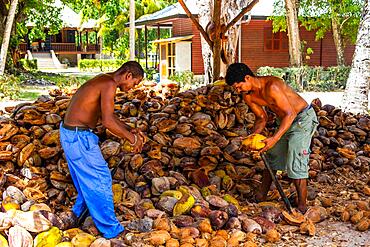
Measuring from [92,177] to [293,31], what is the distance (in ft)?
42.4

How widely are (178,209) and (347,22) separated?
15275 millimetres

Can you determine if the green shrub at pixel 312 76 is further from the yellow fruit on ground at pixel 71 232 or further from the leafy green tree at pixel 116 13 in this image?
the leafy green tree at pixel 116 13

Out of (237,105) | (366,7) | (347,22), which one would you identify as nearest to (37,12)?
(347,22)

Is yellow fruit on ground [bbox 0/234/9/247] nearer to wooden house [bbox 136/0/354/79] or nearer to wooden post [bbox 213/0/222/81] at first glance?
wooden post [bbox 213/0/222/81]

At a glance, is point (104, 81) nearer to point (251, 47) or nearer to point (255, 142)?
point (255, 142)

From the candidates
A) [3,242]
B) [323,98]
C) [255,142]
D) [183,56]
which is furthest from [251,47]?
[3,242]

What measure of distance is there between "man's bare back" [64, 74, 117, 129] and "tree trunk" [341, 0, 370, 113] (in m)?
6.11

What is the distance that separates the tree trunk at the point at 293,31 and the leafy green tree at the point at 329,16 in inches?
57.6

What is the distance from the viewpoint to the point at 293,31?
15.1m

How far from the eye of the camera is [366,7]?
813cm

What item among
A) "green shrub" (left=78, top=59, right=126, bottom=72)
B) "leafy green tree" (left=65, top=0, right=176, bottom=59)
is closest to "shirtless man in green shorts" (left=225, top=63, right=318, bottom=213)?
"leafy green tree" (left=65, top=0, right=176, bottom=59)

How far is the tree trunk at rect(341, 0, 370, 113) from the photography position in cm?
820

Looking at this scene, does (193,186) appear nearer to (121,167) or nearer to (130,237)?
(121,167)

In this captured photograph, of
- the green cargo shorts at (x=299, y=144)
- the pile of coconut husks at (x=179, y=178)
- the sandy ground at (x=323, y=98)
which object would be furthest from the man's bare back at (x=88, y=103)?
the sandy ground at (x=323, y=98)
